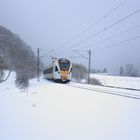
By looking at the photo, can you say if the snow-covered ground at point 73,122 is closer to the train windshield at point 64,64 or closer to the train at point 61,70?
the train at point 61,70

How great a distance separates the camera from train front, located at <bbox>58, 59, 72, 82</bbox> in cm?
3606

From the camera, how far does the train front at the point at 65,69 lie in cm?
3606

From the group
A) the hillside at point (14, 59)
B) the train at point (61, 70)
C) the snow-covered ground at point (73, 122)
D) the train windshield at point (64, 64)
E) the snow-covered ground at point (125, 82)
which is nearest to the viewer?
the snow-covered ground at point (73, 122)

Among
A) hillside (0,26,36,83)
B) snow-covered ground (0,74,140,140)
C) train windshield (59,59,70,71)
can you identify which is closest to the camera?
snow-covered ground (0,74,140,140)

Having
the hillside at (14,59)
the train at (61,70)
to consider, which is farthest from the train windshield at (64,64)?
the hillside at (14,59)

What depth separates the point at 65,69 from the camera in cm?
3641

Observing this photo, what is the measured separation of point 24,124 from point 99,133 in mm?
2919

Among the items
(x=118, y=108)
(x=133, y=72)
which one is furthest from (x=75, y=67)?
(x=118, y=108)

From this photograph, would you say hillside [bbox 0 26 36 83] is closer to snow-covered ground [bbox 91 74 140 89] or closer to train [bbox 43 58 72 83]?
train [bbox 43 58 72 83]

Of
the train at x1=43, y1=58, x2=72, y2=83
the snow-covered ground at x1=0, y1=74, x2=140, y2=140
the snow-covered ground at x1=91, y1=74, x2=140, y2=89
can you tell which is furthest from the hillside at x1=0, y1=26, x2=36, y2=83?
the snow-covered ground at x1=0, y1=74, x2=140, y2=140

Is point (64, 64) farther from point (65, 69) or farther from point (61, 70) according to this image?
point (61, 70)

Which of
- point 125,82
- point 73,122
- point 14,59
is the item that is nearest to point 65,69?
point 125,82

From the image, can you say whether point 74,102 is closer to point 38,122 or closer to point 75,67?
point 38,122

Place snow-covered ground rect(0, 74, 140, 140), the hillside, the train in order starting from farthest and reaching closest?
the hillside → the train → snow-covered ground rect(0, 74, 140, 140)
